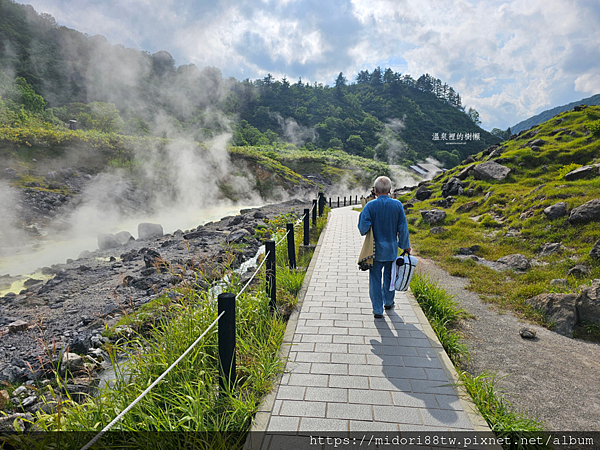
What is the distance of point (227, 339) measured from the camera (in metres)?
2.80

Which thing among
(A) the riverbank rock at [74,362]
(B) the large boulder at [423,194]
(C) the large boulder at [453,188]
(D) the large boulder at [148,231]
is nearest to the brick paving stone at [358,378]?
(A) the riverbank rock at [74,362]

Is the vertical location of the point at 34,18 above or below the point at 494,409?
above

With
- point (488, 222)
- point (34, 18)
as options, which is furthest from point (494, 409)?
point (34, 18)

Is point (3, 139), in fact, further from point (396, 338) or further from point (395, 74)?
point (395, 74)

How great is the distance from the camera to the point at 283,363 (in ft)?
11.3

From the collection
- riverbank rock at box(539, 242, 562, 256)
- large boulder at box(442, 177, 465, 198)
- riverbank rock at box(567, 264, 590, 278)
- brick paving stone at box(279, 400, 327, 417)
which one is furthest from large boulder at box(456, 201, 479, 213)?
brick paving stone at box(279, 400, 327, 417)

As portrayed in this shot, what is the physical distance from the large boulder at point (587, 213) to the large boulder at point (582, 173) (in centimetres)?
466

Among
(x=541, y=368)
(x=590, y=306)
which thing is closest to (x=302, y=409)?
(x=541, y=368)

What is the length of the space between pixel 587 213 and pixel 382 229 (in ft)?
25.2

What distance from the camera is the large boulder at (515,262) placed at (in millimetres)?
7252

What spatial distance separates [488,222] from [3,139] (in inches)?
961

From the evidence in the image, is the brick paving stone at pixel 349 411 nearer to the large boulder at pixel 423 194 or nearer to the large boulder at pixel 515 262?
the large boulder at pixel 515 262

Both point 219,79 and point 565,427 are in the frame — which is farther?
point 219,79

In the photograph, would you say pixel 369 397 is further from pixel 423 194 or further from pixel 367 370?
pixel 423 194
